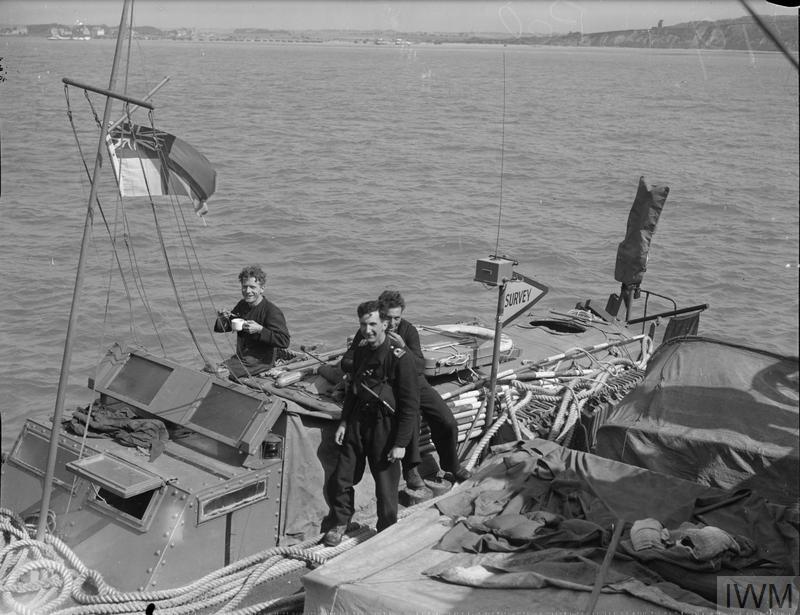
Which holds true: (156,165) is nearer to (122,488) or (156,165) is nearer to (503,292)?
(122,488)

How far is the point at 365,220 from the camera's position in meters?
24.3

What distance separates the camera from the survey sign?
875 cm

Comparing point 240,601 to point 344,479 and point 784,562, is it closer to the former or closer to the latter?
point 344,479

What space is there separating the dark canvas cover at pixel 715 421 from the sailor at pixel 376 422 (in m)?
1.71

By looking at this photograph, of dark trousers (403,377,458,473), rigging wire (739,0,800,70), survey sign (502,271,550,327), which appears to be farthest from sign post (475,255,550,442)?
rigging wire (739,0,800,70)

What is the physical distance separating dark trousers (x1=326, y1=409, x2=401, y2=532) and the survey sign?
1.82 m

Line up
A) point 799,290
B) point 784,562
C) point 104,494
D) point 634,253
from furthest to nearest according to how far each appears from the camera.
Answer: point 634,253, point 104,494, point 784,562, point 799,290

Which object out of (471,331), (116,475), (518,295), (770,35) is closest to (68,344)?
(116,475)

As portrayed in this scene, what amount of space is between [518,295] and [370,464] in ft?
7.32

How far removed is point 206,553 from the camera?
7199 millimetres

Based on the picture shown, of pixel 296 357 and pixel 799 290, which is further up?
pixel 799 290

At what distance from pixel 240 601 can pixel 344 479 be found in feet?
3.83

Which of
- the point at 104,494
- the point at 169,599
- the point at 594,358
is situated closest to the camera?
the point at 169,599

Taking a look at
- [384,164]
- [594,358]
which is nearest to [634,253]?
[594,358]
